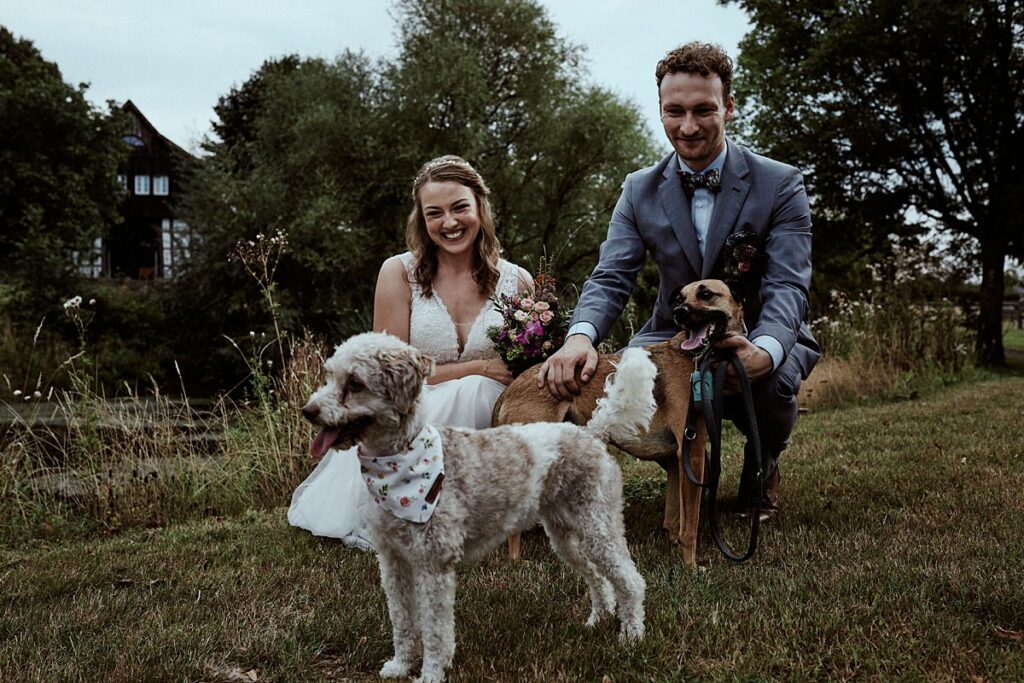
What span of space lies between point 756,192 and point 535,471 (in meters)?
2.42

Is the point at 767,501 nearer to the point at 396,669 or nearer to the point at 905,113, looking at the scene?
the point at 396,669

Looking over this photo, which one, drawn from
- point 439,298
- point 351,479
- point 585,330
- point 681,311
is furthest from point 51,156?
point 681,311

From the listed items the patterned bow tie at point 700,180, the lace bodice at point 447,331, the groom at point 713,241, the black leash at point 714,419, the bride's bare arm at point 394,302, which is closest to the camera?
the black leash at point 714,419

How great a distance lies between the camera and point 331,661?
3443mm

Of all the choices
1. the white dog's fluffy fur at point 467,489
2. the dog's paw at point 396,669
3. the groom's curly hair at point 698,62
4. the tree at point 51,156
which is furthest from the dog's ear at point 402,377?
the tree at point 51,156

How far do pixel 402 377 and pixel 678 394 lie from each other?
1901 millimetres

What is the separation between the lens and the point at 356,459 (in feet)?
17.8

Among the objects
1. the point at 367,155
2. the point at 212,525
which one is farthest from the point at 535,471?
the point at 367,155

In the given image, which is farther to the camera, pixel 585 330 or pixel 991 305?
pixel 991 305

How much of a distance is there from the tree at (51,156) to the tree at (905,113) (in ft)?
83.2

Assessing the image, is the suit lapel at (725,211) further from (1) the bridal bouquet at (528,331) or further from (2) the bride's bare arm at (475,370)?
(2) the bride's bare arm at (475,370)

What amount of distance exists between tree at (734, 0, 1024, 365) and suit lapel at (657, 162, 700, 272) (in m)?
16.1

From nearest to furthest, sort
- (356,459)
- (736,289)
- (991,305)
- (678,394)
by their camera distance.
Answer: (678,394), (736,289), (356,459), (991,305)

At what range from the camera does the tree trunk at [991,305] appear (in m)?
17.2
